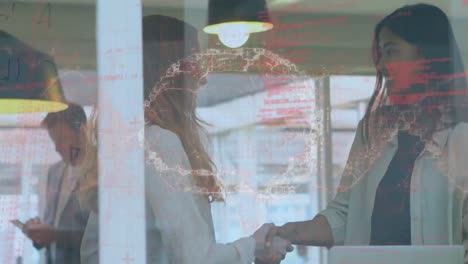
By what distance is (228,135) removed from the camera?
7.26 ft

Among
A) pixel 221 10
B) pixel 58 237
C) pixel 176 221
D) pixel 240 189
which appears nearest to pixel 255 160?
pixel 240 189

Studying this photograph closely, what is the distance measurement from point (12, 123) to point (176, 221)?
0.47 metres

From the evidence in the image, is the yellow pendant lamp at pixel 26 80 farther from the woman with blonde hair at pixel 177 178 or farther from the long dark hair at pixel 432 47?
the long dark hair at pixel 432 47

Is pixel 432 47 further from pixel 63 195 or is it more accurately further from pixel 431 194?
pixel 63 195

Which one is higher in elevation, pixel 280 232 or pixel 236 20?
pixel 236 20

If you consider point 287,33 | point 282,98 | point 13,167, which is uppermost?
point 287,33

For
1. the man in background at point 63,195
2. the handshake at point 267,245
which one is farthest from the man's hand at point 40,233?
the handshake at point 267,245

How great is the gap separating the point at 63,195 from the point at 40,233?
11 centimetres

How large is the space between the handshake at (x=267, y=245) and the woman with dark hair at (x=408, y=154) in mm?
49

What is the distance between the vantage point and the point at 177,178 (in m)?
2.20

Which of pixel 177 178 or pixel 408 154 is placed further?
pixel 408 154

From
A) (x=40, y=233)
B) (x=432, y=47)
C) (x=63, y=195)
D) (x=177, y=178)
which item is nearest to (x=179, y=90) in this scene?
(x=177, y=178)

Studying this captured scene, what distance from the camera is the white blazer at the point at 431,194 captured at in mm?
2270

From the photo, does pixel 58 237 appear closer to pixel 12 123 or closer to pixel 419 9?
pixel 12 123
